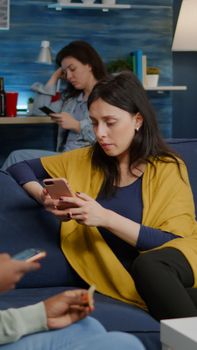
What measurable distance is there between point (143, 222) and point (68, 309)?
28.5 inches

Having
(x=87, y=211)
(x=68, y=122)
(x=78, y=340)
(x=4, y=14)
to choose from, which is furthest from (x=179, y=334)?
(x=4, y=14)

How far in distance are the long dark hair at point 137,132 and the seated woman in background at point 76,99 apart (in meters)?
1.54

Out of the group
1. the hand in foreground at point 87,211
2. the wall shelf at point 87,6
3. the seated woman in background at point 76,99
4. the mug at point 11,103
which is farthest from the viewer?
the wall shelf at point 87,6

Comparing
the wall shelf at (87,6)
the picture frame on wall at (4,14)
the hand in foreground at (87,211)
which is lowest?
the hand in foreground at (87,211)

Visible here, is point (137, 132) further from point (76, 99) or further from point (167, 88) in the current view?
→ point (167, 88)

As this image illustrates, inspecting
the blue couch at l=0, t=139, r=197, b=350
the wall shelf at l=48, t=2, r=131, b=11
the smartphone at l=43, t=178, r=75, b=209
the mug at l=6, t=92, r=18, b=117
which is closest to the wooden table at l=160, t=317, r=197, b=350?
the blue couch at l=0, t=139, r=197, b=350

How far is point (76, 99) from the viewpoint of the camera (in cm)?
414

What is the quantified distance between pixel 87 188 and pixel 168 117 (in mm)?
3324

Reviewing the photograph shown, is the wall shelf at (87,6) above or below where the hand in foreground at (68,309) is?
above

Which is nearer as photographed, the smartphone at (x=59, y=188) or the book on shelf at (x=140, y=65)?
the smartphone at (x=59, y=188)

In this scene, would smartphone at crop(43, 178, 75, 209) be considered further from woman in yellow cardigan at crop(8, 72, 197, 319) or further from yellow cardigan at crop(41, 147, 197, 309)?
yellow cardigan at crop(41, 147, 197, 309)

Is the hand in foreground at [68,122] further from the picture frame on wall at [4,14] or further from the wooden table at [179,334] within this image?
the wooden table at [179,334]

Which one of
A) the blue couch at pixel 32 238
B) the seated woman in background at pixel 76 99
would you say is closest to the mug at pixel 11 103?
the seated woman in background at pixel 76 99

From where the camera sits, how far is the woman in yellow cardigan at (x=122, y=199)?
211 cm
